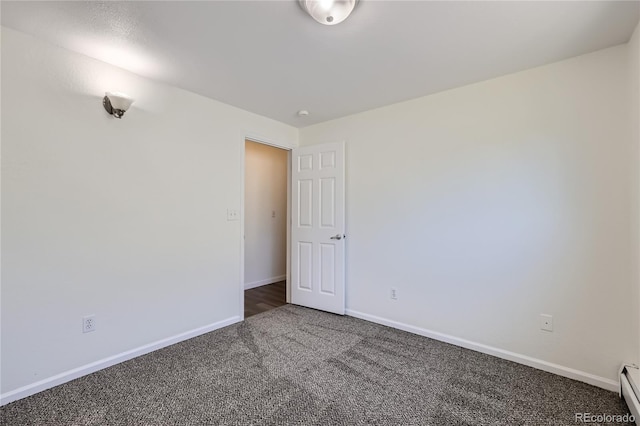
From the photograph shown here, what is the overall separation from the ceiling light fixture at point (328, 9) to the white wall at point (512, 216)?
4.92ft

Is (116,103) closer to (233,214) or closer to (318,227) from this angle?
(233,214)

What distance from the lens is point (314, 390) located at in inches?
76.2

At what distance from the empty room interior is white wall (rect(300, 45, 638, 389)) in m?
0.02

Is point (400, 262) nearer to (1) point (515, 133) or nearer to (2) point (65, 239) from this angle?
(1) point (515, 133)

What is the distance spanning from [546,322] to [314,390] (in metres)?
1.80

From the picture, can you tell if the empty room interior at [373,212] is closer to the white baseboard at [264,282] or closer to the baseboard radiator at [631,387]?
the baseboard radiator at [631,387]

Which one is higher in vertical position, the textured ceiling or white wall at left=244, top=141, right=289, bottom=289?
the textured ceiling

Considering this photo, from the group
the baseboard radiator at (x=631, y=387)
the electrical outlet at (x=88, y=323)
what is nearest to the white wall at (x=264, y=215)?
the electrical outlet at (x=88, y=323)

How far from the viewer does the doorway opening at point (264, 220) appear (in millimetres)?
4605

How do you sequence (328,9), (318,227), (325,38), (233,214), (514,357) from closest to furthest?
(328,9), (325,38), (514,357), (233,214), (318,227)

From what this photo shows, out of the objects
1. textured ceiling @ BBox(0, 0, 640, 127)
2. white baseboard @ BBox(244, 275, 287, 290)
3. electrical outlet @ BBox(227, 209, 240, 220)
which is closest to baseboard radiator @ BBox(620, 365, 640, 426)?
textured ceiling @ BBox(0, 0, 640, 127)

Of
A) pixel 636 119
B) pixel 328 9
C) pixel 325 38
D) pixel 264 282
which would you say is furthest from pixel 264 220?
pixel 636 119

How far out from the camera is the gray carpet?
5.56 ft

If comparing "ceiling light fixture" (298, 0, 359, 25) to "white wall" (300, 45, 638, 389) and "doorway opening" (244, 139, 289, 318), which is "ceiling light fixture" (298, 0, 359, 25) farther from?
"doorway opening" (244, 139, 289, 318)
